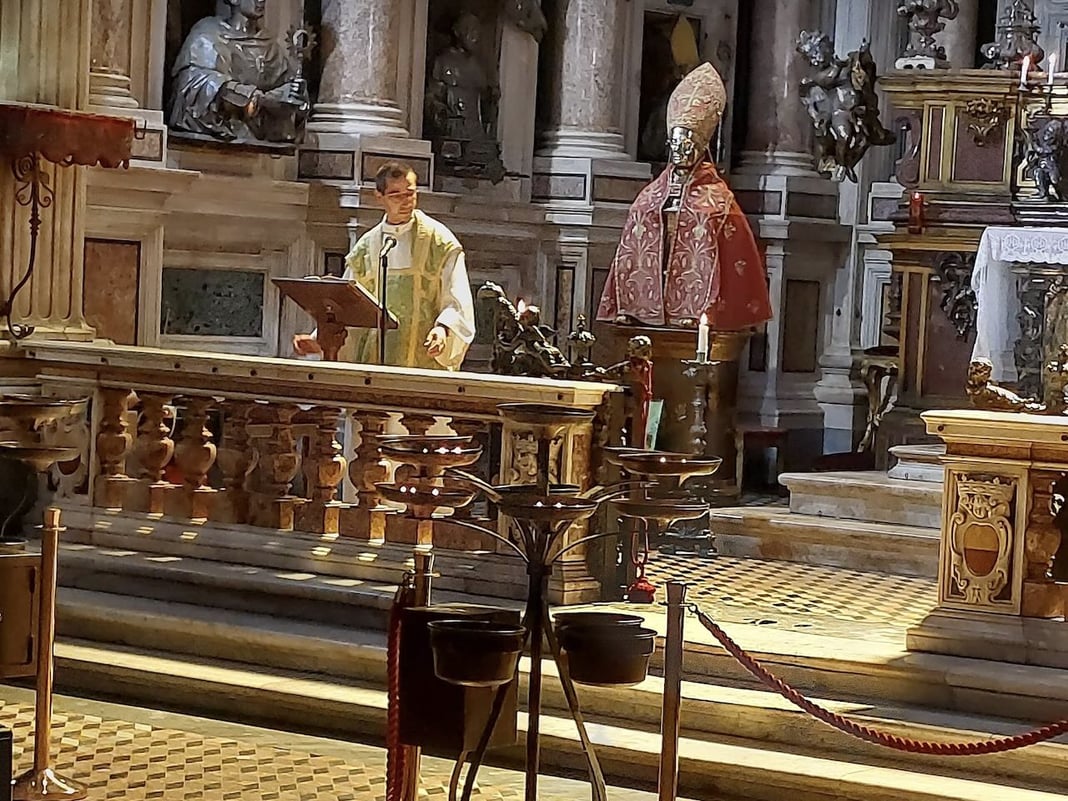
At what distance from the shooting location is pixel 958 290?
38.2 ft

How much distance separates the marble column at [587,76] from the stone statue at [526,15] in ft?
1.01

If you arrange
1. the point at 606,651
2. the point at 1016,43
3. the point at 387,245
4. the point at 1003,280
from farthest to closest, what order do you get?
the point at 1016,43
the point at 1003,280
the point at 387,245
the point at 606,651

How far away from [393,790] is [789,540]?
4.87 metres

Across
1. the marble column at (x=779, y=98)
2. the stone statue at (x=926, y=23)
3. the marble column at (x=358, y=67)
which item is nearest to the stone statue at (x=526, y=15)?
the marble column at (x=358, y=67)

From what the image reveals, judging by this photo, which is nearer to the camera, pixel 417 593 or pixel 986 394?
pixel 417 593

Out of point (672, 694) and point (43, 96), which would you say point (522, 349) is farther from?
point (672, 694)

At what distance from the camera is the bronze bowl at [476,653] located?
466 centimetres

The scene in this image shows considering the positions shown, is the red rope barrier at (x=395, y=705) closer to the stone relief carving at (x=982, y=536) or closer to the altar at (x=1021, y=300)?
the stone relief carving at (x=982, y=536)

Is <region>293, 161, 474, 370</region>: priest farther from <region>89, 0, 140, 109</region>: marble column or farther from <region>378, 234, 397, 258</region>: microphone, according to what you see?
<region>89, 0, 140, 109</region>: marble column

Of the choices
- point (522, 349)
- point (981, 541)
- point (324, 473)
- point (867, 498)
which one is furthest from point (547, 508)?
point (867, 498)

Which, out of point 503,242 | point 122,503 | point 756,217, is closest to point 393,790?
point 122,503

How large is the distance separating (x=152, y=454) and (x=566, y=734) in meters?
2.60

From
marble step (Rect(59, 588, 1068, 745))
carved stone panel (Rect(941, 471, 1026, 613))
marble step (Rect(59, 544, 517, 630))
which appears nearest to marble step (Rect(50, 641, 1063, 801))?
marble step (Rect(59, 588, 1068, 745))

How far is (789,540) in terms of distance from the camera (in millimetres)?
9688
